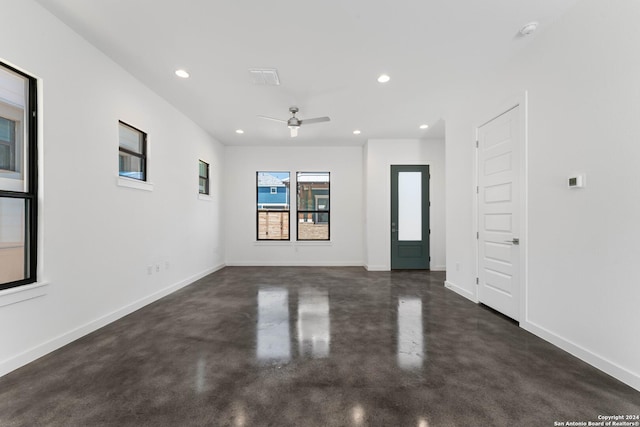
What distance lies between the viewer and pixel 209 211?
20.5 feet

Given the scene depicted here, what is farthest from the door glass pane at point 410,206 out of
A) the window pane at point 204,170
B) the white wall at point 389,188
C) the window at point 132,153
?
the window at point 132,153

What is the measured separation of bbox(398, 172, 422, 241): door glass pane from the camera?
664cm

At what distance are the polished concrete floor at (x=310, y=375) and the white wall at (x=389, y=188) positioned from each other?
3000 millimetres

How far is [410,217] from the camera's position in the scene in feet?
21.8

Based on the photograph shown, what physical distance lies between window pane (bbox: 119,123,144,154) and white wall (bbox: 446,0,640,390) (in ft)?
16.1

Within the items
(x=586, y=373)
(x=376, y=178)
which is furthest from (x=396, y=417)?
(x=376, y=178)

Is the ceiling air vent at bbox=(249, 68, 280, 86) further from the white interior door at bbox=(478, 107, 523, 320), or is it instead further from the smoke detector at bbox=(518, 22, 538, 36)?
the white interior door at bbox=(478, 107, 523, 320)

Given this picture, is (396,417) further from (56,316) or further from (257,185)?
(257,185)

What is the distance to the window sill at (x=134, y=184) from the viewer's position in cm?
346

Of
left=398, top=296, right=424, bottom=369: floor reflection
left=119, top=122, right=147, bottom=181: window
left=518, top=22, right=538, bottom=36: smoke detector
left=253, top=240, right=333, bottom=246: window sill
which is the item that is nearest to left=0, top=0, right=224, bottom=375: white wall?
left=119, top=122, right=147, bottom=181: window

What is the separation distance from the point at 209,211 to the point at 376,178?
3.97 m

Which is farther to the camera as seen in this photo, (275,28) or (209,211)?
(209,211)

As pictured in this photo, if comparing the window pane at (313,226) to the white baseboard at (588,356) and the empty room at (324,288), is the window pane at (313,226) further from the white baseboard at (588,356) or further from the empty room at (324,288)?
the white baseboard at (588,356)

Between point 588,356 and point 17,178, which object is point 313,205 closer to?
point 17,178
